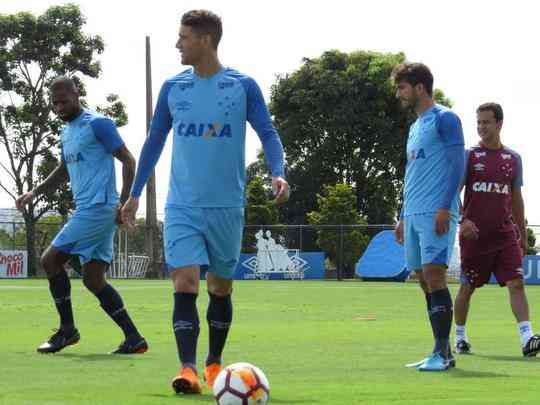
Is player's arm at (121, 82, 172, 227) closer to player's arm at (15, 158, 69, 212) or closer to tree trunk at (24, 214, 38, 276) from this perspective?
player's arm at (15, 158, 69, 212)

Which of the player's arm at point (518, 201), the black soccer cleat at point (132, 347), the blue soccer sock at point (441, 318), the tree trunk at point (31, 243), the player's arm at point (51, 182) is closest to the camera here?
the blue soccer sock at point (441, 318)

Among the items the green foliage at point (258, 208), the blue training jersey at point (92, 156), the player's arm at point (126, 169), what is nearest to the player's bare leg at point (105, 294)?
the blue training jersey at point (92, 156)

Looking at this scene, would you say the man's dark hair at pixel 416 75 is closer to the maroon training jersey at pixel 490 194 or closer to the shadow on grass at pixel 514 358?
the maroon training jersey at pixel 490 194

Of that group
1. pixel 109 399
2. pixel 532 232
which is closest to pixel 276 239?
pixel 532 232

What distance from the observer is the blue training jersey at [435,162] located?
8.95 metres

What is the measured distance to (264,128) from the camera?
25.5 feet

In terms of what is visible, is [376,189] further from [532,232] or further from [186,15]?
[186,15]

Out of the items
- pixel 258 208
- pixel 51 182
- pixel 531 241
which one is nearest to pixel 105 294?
pixel 51 182

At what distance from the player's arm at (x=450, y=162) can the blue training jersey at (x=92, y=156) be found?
2.74m

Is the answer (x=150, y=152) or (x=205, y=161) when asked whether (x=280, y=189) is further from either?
(x=150, y=152)

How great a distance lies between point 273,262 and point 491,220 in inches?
1401

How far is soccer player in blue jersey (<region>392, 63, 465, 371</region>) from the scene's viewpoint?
8.94 m

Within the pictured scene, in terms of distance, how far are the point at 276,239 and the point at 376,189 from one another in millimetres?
16306

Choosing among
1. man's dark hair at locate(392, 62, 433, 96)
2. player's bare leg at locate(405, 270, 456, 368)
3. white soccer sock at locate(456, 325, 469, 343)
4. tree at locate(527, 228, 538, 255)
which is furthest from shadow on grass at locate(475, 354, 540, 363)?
tree at locate(527, 228, 538, 255)
